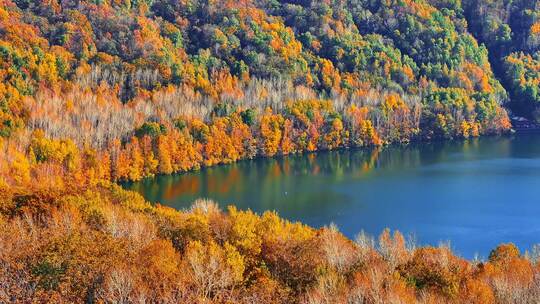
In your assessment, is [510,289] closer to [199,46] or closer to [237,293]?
[237,293]

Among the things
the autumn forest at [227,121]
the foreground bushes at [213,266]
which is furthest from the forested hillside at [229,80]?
the foreground bushes at [213,266]

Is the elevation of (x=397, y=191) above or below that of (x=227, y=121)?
below

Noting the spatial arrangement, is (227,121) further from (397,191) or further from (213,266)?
(213,266)

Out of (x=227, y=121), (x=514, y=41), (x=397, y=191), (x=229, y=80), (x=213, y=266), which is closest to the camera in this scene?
(x=213, y=266)

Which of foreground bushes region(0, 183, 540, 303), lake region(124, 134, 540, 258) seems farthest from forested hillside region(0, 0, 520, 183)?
foreground bushes region(0, 183, 540, 303)

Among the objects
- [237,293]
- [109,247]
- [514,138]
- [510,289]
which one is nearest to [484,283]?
[510,289]

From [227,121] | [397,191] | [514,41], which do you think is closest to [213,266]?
[397,191]
